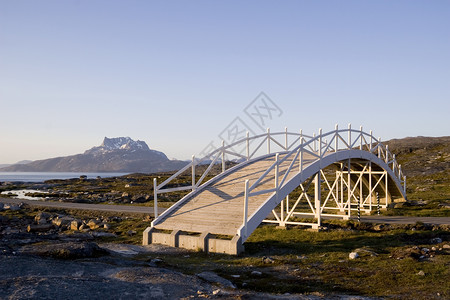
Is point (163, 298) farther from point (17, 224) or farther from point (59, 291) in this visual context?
point (17, 224)

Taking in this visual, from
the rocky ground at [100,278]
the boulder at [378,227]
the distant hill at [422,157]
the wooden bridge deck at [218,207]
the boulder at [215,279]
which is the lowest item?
the boulder at [378,227]

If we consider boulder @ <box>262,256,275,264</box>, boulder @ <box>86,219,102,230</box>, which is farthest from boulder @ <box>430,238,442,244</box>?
boulder @ <box>86,219,102,230</box>

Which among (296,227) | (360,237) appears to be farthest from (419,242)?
(296,227)

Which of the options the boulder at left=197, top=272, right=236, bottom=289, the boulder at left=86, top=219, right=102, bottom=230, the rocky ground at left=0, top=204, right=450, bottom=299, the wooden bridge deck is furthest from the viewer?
the boulder at left=86, top=219, right=102, bottom=230

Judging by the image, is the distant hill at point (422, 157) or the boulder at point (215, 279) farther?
the distant hill at point (422, 157)

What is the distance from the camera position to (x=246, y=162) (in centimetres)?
2641

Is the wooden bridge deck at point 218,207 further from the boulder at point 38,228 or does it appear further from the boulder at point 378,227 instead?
the boulder at point 38,228

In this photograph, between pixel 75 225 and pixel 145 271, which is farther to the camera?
pixel 75 225

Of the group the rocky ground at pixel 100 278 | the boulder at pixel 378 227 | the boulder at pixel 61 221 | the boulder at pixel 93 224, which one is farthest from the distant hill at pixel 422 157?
the rocky ground at pixel 100 278

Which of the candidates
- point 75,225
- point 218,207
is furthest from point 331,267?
point 75,225

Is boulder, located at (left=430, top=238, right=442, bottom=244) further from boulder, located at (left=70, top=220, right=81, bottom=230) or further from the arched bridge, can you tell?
boulder, located at (left=70, top=220, right=81, bottom=230)

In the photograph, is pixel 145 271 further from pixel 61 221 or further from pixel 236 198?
pixel 61 221

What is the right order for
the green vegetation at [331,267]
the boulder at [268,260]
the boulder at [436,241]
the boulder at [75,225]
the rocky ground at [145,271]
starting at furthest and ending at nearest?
the boulder at [75,225]
the boulder at [436,241]
the boulder at [268,260]
the green vegetation at [331,267]
the rocky ground at [145,271]

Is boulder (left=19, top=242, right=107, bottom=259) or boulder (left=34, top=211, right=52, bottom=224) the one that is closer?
boulder (left=19, top=242, right=107, bottom=259)
